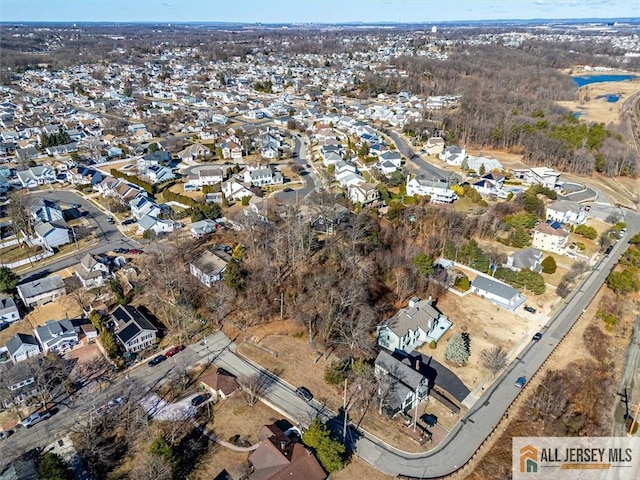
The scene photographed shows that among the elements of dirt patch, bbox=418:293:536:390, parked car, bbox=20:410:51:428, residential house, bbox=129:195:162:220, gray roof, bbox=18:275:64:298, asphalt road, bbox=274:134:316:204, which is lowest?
dirt patch, bbox=418:293:536:390

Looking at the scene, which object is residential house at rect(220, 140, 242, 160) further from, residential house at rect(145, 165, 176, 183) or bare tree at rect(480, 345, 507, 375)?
bare tree at rect(480, 345, 507, 375)

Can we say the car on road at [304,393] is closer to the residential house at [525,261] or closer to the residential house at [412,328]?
the residential house at [412,328]

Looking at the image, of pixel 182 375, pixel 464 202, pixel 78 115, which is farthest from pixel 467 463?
pixel 78 115

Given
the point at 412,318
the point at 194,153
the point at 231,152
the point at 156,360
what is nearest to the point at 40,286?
the point at 156,360

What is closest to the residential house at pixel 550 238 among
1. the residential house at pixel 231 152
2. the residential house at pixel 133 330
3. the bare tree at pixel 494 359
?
the bare tree at pixel 494 359

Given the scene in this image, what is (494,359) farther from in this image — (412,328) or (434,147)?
(434,147)

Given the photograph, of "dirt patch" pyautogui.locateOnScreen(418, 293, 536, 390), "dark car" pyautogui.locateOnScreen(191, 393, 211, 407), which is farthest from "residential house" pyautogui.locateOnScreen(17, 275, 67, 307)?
"dirt patch" pyautogui.locateOnScreen(418, 293, 536, 390)

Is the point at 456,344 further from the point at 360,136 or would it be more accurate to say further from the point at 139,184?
the point at 360,136
